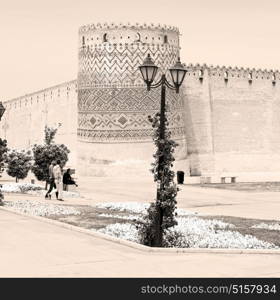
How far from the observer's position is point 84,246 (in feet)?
27.4

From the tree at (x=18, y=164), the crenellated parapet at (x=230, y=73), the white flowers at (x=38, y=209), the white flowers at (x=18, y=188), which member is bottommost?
the white flowers at (x=38, y=209)

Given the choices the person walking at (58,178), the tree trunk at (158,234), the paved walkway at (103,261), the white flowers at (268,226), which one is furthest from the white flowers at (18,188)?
the tree trunk at (158,234)

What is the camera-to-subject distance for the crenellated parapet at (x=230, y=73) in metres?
30.0

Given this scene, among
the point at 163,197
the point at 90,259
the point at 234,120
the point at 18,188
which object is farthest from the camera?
the point at 234,120

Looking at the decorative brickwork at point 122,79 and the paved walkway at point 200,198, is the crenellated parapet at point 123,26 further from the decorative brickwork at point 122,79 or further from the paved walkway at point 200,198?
the paved walkway at point 200,198

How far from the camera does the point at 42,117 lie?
3481 cm

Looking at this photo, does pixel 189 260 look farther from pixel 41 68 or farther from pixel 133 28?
pixel 41 68

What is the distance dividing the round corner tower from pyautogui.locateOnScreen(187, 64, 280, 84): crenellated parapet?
3897 mm

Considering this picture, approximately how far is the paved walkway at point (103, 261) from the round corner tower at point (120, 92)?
54.3 ft

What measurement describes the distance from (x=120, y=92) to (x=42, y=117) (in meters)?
10.2

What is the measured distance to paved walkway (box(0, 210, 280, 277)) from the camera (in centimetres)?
679

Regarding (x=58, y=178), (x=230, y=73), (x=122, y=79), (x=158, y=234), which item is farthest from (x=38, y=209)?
(x=230, y=73)

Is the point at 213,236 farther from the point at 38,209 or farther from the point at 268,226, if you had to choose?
the point at 38,209

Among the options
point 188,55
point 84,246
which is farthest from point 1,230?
point 188,55
